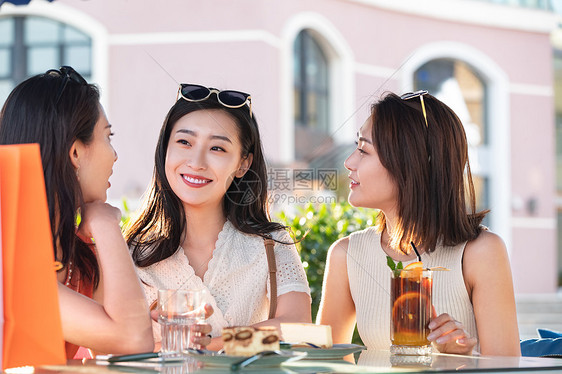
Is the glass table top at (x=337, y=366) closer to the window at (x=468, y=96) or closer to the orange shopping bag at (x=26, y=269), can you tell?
the orange shopping bag at (x=26, y=269)

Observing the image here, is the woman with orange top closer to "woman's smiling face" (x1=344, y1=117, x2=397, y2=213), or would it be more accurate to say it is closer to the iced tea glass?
the iced tea glass

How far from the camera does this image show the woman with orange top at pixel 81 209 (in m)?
1.65

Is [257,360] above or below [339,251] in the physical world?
below

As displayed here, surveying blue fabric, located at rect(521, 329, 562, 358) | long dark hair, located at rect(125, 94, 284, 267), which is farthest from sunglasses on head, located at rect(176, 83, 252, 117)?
blue fabric, located at rect(521, 329, 562, 358)

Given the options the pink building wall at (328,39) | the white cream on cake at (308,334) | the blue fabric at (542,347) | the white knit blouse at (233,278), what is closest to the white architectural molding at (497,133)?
the pink building wall at (328,39)

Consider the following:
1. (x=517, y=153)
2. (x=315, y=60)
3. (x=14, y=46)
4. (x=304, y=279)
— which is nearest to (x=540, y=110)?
(x=517, y=153)

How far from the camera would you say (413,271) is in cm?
172

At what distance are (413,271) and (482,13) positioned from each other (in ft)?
51.7

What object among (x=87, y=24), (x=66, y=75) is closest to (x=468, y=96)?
(x=87, y=24)

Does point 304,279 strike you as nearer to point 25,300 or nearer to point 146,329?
point 146,329

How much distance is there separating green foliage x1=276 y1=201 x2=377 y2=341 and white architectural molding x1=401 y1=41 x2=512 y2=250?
12834 millimetres

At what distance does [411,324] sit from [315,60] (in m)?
13.7

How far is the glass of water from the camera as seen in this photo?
1.55 m

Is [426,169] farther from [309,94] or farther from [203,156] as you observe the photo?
[309,94]
